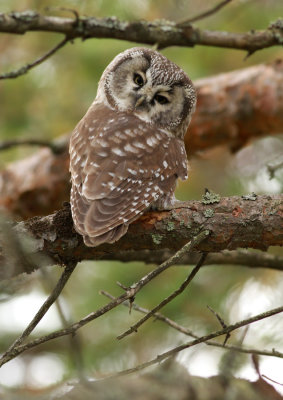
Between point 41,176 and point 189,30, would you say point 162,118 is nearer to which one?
point 189,30

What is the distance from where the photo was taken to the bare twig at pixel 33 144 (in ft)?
14.5

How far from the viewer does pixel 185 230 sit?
269 centimetres

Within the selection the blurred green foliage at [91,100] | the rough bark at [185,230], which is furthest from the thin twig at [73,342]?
the blurred green foliage at [91,100]

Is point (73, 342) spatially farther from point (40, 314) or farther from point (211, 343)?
point (211, 343)

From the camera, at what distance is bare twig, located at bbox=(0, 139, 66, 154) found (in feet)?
14.5

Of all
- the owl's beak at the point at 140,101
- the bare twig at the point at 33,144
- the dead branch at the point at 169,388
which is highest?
the bare twig at the point at 33,144

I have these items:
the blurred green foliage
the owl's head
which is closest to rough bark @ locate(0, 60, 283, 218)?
the blurred green foliage

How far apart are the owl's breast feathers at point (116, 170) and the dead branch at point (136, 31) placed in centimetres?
46

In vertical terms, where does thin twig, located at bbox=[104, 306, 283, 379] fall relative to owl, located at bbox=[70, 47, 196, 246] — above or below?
below

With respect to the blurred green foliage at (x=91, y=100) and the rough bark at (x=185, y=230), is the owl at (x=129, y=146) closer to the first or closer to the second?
the rough bark at (x=185, y=230)

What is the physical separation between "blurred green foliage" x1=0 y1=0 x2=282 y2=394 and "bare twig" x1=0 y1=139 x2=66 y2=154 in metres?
0.67

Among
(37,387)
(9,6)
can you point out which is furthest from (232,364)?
(9,6)

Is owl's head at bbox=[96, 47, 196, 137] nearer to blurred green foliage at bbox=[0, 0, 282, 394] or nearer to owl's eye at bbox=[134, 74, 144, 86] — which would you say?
owl's eye at bbox=[134, 74, 144, 86]

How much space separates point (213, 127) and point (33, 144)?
156 centimetres
